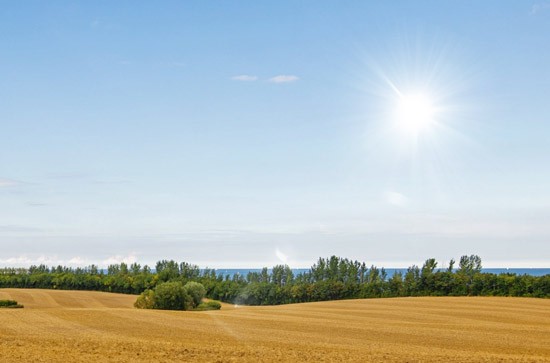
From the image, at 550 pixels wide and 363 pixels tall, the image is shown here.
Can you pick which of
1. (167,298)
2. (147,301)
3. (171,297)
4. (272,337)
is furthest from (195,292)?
(272,337)

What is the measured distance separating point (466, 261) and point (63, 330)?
15624 centimetres

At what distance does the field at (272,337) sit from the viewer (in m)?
38.8

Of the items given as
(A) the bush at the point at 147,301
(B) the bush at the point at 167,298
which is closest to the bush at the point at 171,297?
(B) the bush at the point at 167,298

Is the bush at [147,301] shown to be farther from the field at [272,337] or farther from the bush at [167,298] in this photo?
the field at [272,337]

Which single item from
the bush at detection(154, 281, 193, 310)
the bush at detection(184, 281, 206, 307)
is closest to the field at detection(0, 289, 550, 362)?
the bush at detection(154, 281, 193, 310)

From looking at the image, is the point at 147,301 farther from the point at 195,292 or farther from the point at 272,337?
the point at 272,337

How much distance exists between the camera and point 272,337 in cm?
5025

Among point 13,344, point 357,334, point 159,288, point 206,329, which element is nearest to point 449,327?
point 357,334

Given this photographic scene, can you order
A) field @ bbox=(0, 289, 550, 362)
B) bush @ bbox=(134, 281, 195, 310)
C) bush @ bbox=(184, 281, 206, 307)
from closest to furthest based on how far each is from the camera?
field @ bbox=(0, 289, 550, 362)
bush @ bbox=(134, 281, 195, 310)
bush @ bbox=(184, 281, 206, 307)

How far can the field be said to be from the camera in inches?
1526

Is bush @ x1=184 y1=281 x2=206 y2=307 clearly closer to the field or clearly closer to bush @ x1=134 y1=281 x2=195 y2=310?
bush @ x1=134 y1=281 x2=195 y2=310

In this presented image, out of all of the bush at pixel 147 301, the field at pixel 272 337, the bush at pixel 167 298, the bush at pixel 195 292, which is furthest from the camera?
the bush at pixel 195 292

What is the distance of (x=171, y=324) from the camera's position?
5956 centimetres

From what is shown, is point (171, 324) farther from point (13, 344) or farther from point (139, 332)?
point (13, 344)
